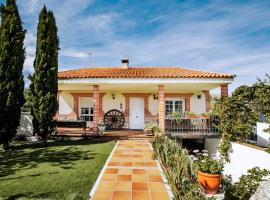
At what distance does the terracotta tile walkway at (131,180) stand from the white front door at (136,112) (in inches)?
323

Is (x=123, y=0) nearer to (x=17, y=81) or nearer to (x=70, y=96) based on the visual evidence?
(x=17, y=81)

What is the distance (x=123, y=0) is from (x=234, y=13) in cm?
552

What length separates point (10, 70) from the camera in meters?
9.61

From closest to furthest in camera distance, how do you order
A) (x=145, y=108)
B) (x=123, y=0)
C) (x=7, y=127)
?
A: (x=7, y=127)
(x=123, y=0)
(x=145, y=108)

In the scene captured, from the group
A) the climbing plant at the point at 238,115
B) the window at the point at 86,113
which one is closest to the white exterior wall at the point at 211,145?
the climbing plant at the point at 238,115

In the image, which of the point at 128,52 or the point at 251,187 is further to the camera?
the point at 128,52

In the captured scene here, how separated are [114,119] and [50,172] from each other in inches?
418

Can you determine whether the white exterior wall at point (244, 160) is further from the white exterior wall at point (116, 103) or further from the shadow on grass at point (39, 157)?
the white exterior wall at point (116, 103)

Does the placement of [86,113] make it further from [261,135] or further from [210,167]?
[210,167]

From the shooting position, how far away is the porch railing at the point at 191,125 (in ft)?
38.4

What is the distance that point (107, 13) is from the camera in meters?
9.48

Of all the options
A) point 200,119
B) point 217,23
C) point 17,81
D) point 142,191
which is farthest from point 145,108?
point 142,191

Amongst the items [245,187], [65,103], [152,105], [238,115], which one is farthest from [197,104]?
[245,187]

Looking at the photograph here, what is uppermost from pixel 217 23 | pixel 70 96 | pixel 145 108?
pixel 217 23
